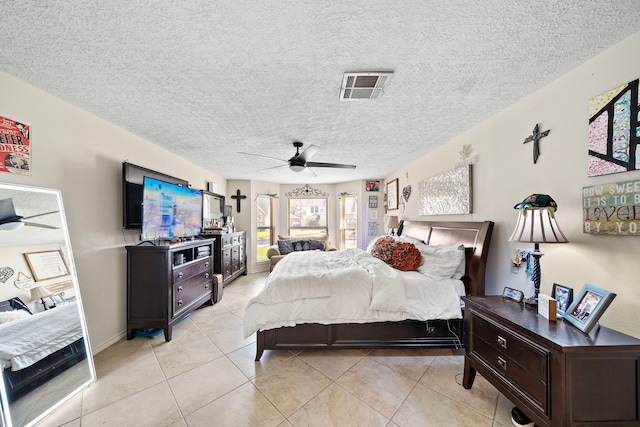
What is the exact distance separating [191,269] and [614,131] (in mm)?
3994

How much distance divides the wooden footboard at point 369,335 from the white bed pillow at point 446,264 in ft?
1.51

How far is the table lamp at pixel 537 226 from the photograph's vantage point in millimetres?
1495

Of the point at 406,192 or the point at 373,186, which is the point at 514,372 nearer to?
the point at 406,192

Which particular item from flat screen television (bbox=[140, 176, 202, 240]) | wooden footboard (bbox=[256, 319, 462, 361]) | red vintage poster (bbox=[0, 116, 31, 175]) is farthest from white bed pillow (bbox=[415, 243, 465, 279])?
red vintage poster (bbox=[0, 116, 31, 175])

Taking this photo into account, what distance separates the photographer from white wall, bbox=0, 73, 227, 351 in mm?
1793

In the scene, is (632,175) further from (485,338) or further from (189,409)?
(189,409)

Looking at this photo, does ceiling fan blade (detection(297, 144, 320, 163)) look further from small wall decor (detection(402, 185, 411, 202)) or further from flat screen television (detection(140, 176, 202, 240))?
small wall decor (detection(402, 185, 411, 202))

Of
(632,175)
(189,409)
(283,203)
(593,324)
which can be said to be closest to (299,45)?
(632,175)

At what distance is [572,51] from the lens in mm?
1396

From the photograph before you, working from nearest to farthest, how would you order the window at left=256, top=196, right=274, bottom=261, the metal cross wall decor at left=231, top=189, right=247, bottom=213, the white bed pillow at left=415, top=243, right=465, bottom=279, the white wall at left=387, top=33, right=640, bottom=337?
the white wall at left=387, top=33, right=640, bottom=337 < the white bed pillow at left=415, top=243, right=465, bottom=279 < the metal cross wall decor at left=231, top=189, right=247, bottom=213 < the window at left=256, top=196, right=274, bottom=261

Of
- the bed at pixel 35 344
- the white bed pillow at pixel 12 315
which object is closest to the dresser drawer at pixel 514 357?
the bed at pixel 35 344

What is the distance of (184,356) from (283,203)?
4484 millimetres

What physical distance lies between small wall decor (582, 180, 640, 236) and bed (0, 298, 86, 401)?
3.81 m

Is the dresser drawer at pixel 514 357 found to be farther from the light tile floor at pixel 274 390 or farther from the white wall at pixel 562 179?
the white wall at pixel 562 179
